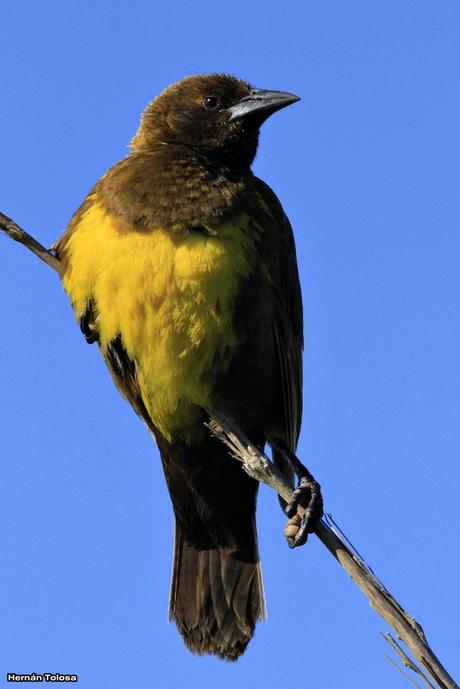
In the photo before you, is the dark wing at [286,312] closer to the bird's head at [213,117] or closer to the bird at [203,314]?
the bird at [203,314]

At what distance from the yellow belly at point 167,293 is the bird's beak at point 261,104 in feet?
2.87

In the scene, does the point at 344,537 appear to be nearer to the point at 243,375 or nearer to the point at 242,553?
the point at 243,375

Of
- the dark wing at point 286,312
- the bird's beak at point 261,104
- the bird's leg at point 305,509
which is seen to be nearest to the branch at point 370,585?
the bird's leg at point 305,509

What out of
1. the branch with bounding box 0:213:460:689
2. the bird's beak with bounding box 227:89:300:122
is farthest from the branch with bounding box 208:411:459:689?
the bird's beak with bounding box 227:89:300:122

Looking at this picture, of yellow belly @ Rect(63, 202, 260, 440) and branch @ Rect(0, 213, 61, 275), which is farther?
yellow belly @ Rect(63, 202, 260, 440)

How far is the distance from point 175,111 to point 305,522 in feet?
7.54

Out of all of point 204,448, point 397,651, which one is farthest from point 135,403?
point 397,651

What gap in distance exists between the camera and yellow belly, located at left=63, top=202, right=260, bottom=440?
4.29m

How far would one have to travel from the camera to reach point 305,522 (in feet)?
13.1

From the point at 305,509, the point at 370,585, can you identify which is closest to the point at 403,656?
the point at 370,585

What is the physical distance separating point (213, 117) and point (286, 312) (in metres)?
1.08

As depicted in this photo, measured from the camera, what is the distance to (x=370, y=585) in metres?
2.78

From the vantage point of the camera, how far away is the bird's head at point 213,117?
5.07m

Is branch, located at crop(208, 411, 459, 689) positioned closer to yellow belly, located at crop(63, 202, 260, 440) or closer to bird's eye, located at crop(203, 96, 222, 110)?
yellow belly, located at crop(63, 202, 260, 440)
